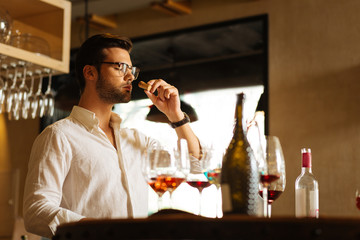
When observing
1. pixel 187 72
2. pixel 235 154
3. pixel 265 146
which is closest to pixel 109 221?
pixel 235 154

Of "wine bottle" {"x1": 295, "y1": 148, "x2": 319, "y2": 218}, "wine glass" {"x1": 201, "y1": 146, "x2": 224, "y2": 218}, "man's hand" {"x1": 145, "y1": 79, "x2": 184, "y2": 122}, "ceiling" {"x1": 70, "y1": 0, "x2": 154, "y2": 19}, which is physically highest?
"ceiling" {"x1": 70, "y1": 0, "x2": 154, "y2": 19}

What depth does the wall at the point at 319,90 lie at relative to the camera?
407cm

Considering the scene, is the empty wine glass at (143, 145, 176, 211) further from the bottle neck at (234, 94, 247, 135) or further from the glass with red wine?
the bottle neck at (234, 94, 247, 135)

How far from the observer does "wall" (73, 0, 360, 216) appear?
4066 mm

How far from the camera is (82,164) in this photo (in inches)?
82.8

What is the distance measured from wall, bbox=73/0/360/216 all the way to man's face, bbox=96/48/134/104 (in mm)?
2196

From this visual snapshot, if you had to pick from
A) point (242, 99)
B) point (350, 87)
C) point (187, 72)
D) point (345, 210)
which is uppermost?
point (187, 72)

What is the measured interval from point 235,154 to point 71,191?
0.84 meters

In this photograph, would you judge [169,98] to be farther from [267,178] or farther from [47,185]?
[267,178]

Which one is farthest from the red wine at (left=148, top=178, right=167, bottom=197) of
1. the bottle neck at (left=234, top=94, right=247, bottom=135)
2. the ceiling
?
the ceiling

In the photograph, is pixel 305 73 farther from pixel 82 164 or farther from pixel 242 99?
pixel 242 99

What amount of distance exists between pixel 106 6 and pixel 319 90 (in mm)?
2130

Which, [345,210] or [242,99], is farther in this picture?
[345,210]

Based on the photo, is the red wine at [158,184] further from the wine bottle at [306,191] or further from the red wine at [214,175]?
the wine bottle at [306,191]
